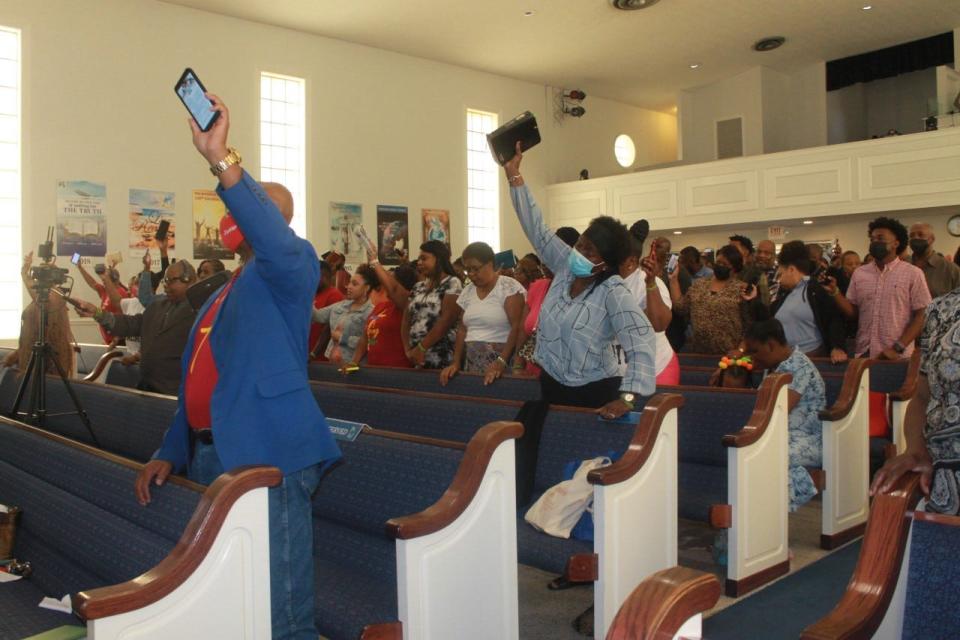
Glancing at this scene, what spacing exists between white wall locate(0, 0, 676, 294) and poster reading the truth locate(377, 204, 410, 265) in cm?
15

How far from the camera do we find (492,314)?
179 inches

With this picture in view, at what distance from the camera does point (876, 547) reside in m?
1.46

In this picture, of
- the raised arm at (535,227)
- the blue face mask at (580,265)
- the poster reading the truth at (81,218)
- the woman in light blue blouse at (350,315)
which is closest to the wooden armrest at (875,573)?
the blue face mask at (580,265)

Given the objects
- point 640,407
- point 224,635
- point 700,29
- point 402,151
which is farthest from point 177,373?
point 700,29

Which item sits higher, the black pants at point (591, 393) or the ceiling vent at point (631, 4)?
the ceiling vent at point (631, 4)

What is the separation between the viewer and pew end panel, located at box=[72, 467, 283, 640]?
1.62 meters

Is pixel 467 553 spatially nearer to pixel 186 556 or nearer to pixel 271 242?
pixel 186 556

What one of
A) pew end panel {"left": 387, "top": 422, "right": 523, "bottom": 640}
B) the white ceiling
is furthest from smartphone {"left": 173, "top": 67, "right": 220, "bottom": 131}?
the white ceiling

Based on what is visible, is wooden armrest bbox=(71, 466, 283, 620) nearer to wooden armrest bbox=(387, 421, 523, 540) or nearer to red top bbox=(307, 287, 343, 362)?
wooden armrest bbox=(387, 421, 523, 540)

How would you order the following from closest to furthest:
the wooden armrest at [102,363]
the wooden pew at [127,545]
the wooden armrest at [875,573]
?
the wooden armrest at [875,573]
the wooden pew at [127,545]
the wooden armrest at [102,363]

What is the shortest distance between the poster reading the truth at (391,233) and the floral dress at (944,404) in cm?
1090

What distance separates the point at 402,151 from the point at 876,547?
11981 mm

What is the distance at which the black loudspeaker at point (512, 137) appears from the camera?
3.60 metres

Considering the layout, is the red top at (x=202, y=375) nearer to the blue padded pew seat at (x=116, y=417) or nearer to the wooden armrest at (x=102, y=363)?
the blue padded pew seat at (x=116, y=417)
